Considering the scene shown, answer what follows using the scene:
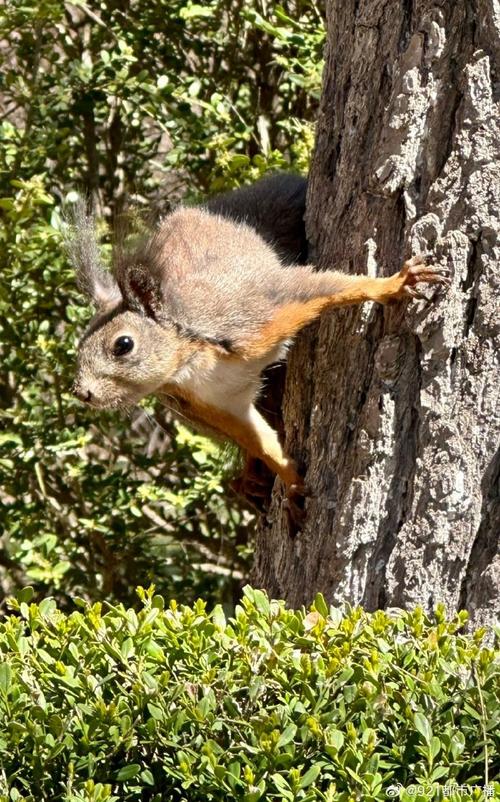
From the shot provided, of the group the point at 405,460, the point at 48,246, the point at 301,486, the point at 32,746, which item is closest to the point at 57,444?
the point at 48,246

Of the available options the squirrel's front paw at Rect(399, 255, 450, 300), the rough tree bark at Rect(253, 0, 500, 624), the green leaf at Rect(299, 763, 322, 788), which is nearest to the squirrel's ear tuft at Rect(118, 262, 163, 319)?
the rough tree bark at Rect(253, 0, 500, 624)

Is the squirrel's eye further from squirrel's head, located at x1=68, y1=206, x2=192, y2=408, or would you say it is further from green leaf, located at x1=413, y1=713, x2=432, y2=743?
green leaf, located at x1=413, y1=713, x2=432, y2=743

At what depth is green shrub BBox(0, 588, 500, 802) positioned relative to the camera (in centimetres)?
243

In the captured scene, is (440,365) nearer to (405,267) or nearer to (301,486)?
(405,267)

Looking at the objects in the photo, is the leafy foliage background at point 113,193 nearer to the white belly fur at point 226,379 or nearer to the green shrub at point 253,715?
the white belly fur at point 226,379

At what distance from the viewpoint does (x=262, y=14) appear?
5.62 metres

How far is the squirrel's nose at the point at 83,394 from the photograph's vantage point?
3.66 meters

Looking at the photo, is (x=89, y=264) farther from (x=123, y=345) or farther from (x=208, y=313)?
(x=208, y=313)

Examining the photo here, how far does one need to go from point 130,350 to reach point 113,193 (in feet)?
8.30

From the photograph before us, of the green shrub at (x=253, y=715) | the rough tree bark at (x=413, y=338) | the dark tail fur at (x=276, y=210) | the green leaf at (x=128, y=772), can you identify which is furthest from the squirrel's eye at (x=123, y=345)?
the green leaf at (x=128, y=772)

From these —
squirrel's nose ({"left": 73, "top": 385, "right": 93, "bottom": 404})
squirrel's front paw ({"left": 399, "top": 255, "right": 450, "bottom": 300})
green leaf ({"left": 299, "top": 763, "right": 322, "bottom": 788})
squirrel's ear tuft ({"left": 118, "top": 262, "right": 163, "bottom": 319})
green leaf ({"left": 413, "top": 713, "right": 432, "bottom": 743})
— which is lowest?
green leaf ({"left": 299, "top": 763, "right": 322, "bottom": 788})

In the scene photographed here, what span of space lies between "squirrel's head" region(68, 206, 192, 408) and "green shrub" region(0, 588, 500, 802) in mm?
1087

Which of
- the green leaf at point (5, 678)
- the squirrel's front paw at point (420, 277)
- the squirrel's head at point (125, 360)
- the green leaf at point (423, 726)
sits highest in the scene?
the squirrel's front paw at point (420, 277)

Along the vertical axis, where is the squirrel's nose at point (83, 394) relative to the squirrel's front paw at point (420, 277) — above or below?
below
